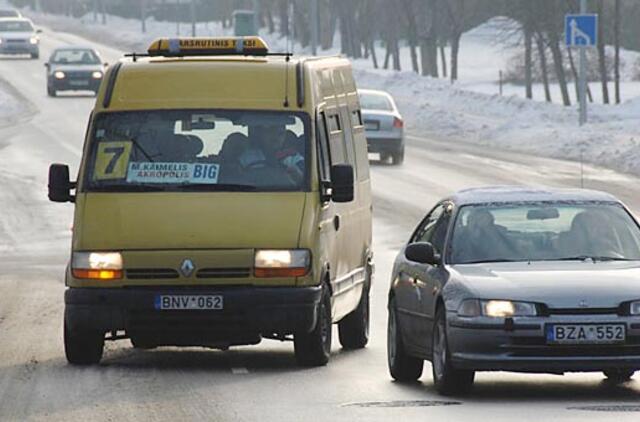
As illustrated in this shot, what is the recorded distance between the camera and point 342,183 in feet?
48.3

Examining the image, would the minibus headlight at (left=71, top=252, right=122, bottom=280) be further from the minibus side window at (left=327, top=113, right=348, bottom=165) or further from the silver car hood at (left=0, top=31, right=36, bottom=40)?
the silver car hood at (left=0, top=31, right=36, bottom=40)

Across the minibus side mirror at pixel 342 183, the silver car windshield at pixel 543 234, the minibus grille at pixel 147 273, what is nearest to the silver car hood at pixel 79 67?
the minibus side mirror at pixel 342 183

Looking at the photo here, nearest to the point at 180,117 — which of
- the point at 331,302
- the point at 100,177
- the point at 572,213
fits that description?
the point at 100,177

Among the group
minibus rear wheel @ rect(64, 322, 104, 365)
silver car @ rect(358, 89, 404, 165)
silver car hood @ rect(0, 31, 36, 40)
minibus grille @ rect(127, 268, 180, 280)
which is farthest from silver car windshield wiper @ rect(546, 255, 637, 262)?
silver car hood @ rect(0, 31, 36, 40)

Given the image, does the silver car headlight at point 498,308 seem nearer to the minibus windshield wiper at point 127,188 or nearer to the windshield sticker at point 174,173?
the windshield sticker at point 174,173

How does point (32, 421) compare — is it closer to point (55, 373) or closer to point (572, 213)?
point (55, 373)

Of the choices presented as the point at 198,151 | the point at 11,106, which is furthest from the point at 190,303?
the point at 11,106

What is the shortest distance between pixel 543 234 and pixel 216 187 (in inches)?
103

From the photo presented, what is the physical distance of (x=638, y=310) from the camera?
1198 cm

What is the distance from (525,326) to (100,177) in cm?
405

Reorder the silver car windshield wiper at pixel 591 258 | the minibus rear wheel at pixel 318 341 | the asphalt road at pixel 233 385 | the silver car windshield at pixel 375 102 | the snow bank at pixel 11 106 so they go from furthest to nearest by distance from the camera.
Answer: the snow bank at pixel 11 106 < the silver car windshield at pixel 375 102 < the minibus rear wheel at pixel 318 341 < the silver car windshield wiper at pixel 591 258 < the asphalt road at pixel 233 385

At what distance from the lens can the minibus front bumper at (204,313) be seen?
46.3ft

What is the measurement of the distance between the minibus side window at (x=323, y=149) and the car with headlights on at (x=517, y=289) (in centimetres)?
107

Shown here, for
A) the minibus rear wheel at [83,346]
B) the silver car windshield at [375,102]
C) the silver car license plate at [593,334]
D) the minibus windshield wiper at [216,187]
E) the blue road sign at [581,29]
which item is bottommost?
the silver car windshield at [375,102]
